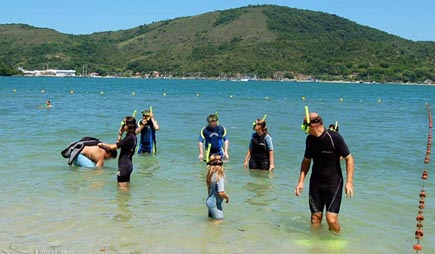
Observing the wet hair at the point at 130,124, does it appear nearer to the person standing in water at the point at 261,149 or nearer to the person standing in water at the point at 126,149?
the person standing in water at the point at 126,149

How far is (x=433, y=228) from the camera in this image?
8336mm

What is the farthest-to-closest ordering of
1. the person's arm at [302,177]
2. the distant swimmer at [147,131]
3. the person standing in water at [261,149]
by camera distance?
1. the distant swimmer at [147,131]
2. the person standing in water at [261,149]
3. the person's arm at [302,177]

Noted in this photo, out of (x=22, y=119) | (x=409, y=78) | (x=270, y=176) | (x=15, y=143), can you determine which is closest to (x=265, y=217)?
(x=270, y=176)

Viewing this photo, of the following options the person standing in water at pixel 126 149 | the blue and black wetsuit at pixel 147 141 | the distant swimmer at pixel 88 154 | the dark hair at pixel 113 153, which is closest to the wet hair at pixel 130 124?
the person standing in water at pixel 126 149

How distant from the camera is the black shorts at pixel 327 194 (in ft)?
23.6

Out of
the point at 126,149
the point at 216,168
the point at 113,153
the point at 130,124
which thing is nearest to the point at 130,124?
the point at 130,124

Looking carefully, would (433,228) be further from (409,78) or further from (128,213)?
(409,78)

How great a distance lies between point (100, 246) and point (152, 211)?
6.34 ft

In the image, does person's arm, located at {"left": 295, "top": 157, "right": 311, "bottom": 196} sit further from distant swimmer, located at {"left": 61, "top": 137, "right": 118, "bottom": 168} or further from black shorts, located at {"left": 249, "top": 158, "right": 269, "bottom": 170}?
distant swimmer, located at {"left": 61, "top": 137, "right": 118, "bottom": 168}

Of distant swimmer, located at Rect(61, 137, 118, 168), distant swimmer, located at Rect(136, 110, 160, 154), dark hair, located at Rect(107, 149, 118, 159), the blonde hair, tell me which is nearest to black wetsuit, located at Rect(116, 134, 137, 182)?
dark hair, located at Rect(107, 149, 118, 159)

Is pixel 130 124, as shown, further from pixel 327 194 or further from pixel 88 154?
pixel 327 194

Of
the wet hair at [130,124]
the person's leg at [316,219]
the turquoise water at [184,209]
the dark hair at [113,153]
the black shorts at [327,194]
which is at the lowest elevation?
the turquoise water at [184,209]

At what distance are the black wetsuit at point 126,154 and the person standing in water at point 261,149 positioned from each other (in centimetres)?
279

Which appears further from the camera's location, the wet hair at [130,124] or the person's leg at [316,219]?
the wet hair at [130,124]
